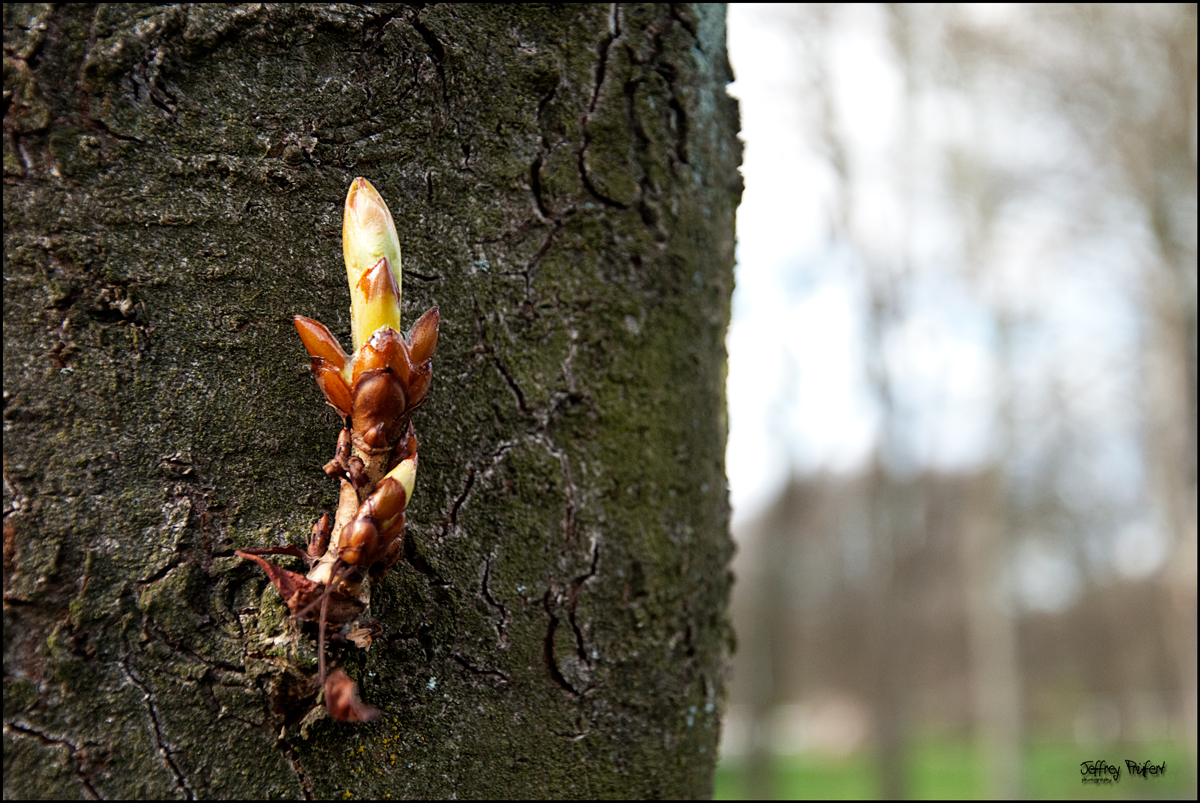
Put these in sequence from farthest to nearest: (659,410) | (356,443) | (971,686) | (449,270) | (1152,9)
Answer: (971,686) → (1152,9) → (659,410) → (449,270) → (356,443)

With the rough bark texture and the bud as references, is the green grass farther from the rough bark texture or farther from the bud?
the bud

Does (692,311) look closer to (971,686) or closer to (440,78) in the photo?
(440,78)

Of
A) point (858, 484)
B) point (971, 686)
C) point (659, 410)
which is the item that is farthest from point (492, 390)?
point (971, 686)

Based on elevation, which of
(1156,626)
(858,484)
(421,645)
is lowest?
(421,645)

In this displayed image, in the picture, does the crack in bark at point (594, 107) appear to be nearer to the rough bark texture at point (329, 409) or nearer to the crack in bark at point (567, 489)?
the rough bark texture at point (329, 409)

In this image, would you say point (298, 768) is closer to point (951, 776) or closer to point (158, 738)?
point (158, 738)

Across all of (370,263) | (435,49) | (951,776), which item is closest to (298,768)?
(370,263)
